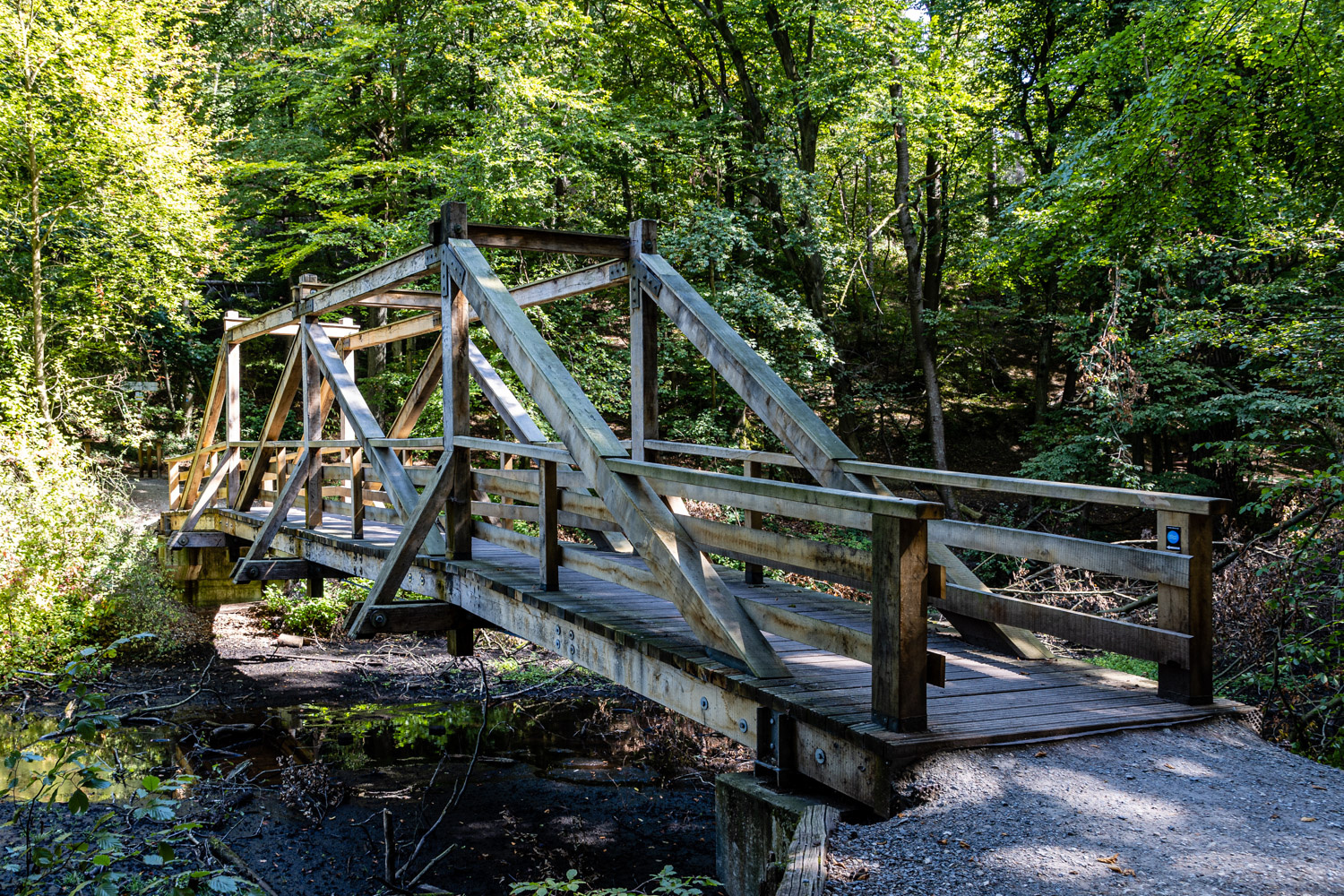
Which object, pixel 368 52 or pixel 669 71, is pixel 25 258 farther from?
pixel 669 71

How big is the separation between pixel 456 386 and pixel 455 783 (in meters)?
3.64

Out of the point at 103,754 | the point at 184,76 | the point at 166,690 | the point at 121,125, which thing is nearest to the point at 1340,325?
the point at 103,754

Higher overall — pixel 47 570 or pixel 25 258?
pixel 25 258

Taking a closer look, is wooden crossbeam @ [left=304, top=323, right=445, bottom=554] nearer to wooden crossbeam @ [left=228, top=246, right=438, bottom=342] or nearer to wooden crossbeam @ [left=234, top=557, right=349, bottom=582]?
wooden crossbeam @ [left=228, top=246, right=438, bottom=342]

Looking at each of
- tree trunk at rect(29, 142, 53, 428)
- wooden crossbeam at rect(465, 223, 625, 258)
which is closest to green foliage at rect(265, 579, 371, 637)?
tree trunk at rect(29, 142, 53, 428)

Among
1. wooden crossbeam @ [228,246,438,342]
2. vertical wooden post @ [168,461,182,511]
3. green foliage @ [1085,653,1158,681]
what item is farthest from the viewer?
vertical wooden post @ [168,461,182,511]

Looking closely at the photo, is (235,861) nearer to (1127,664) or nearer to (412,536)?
(412,536)

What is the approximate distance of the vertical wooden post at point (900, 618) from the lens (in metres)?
2.96

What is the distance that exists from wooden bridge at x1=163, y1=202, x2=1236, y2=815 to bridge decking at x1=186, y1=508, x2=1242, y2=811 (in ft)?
0.05

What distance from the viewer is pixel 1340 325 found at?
7.92 metres

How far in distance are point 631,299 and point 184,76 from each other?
16055 mm

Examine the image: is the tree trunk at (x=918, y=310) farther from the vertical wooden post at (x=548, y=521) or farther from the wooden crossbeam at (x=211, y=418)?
the vertical wooden post at (x=548, y=521)

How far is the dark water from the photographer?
641cm

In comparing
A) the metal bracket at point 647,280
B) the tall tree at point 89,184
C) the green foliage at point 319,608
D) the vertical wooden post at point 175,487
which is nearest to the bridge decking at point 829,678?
the metal bracket at point 647,280
